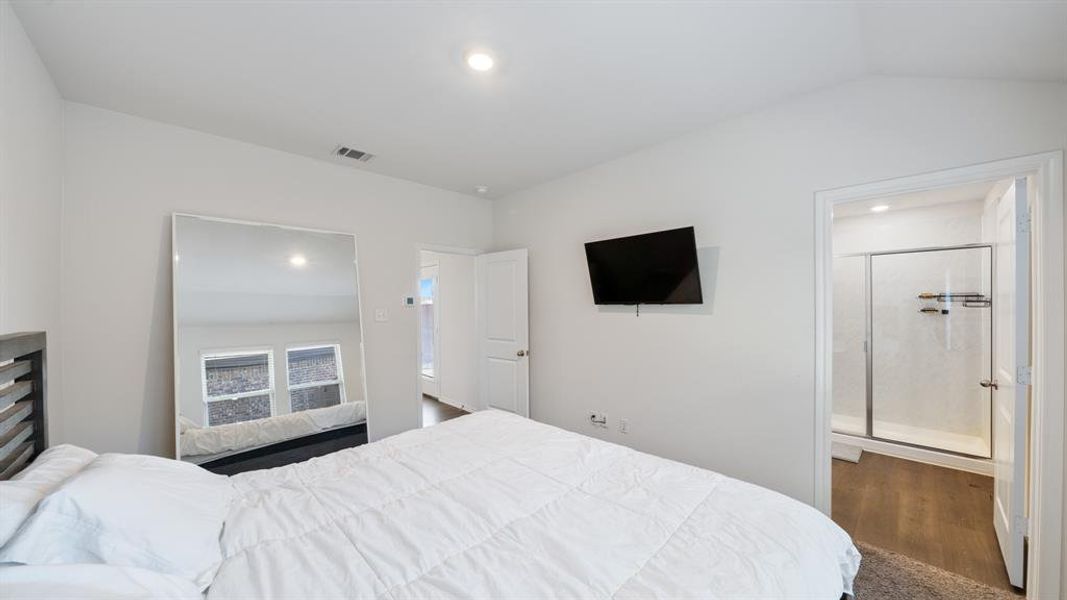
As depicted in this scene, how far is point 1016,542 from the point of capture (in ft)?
6.35

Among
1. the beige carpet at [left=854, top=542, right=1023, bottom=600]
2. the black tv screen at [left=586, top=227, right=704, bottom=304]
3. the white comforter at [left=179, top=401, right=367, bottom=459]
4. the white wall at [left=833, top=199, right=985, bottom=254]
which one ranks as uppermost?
the white wall at [left=833, top=199, right=985, bottom=254]

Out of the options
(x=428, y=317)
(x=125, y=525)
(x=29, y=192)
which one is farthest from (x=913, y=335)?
(x=29, y=192)

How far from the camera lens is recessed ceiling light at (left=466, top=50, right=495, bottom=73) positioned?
1.93m

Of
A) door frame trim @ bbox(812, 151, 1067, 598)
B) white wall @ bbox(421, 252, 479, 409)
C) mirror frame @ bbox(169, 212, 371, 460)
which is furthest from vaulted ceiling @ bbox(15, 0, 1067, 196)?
white wall @ bbox(421, 252, 479, 409)

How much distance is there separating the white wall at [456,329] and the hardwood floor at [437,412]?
0.11 meters

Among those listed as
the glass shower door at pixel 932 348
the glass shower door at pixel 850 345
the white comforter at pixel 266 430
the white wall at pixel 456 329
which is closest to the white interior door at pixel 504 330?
the white wall at pixel 456 329

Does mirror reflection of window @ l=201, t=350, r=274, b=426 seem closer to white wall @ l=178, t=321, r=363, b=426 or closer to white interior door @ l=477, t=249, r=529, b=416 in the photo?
white wall @ l=178, t=321, r=363, b=426

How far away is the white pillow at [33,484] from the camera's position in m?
0.88

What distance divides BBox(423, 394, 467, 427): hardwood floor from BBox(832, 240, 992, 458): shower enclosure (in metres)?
4.35

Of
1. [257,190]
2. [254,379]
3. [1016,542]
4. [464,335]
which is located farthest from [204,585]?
[464,335]

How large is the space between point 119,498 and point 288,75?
202cm

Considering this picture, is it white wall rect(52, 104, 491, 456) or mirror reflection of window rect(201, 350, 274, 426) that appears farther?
mirror reflection of window rect(201, 350, 274, 426)

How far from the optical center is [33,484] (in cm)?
107

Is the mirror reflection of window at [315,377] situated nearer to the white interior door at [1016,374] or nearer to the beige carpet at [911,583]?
the beige carpet at [911,583]
